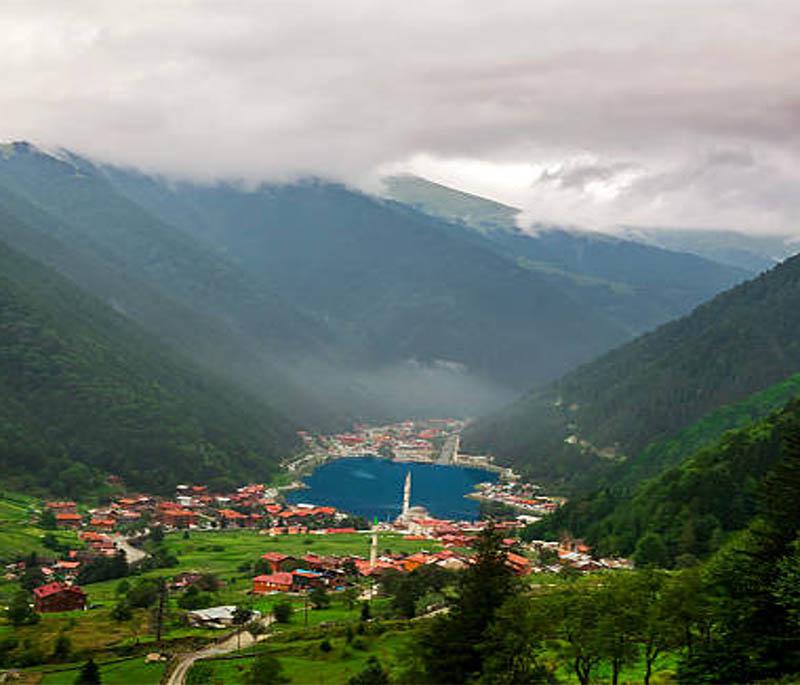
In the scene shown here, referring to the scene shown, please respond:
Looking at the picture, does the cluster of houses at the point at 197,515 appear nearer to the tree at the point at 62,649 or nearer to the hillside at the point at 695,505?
the hillside at the point at 695,505

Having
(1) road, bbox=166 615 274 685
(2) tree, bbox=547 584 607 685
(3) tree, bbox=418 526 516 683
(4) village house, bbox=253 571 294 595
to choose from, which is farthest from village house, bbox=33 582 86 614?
(2) tree, bbox=547 584 607 685

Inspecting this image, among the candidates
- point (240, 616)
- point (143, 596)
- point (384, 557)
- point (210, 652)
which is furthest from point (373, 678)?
point (384, 557)

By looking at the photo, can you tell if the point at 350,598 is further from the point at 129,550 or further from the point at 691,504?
the point at 129,550

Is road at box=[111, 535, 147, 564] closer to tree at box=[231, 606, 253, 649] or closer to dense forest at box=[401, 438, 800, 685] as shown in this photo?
tree at box=[231, 606, 253, 649]

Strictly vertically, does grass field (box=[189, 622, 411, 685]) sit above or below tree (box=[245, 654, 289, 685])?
below

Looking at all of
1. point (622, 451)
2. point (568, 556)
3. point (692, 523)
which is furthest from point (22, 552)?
point (622, 451)
